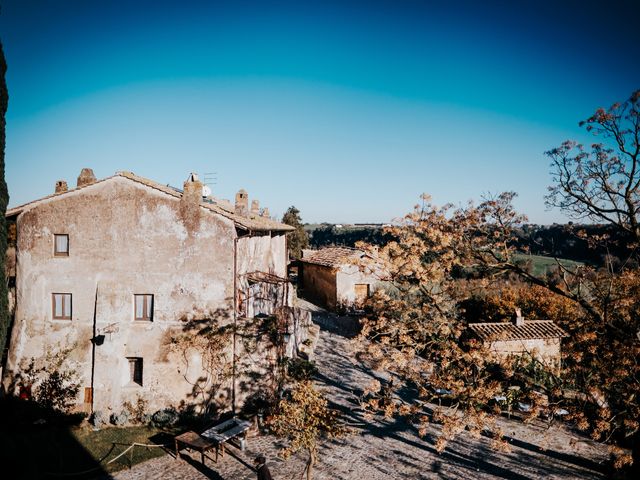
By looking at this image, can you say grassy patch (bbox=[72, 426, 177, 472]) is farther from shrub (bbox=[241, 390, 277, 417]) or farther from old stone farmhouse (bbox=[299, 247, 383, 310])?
old stone farmhouse (bbox=[299, 247, 383, 310])

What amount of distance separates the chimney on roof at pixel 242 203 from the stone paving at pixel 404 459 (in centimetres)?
1152

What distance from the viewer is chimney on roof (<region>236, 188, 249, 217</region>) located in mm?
21359

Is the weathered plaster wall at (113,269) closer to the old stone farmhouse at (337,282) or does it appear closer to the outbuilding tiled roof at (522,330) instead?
the old stone farmhouse at (337,282)

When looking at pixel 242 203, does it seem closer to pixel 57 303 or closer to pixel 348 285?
pixel 57 303

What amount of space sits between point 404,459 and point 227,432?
6009 mm

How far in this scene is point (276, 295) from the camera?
1958cm

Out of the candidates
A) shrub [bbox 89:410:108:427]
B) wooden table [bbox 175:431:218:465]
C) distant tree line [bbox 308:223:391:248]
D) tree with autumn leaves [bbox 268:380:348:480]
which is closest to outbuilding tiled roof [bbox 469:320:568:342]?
Result: tree with autumn leaves [bbox 268:380:348:480]

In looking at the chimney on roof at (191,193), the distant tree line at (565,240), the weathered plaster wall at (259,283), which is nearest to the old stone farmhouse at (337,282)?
the distant tree line at (565,240)

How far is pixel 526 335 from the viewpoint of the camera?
19797 mm

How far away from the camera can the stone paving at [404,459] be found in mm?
11914

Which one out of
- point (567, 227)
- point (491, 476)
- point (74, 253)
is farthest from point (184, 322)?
point (567, 227)

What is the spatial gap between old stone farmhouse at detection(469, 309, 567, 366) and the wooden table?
13.8 metres

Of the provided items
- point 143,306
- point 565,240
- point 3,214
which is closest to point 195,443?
point 143,306

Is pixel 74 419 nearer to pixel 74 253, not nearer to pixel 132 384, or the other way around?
pixel 132 384
